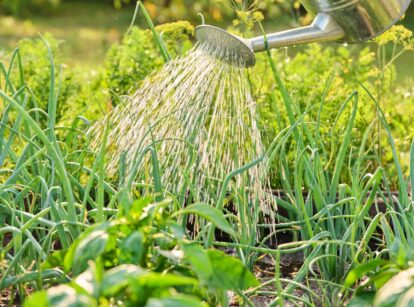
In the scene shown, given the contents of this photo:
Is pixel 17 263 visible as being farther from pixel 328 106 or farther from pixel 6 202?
pixel 328 106

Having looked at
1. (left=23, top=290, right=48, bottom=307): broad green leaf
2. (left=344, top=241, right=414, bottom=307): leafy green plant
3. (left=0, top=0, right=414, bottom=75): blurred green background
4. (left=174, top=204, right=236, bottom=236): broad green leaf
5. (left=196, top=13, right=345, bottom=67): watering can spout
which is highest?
(left=196, top=13, right=345, bottom=67): watering can spout

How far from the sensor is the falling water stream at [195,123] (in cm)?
206

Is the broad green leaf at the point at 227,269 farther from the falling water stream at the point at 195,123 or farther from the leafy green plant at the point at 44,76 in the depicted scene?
the leafy green plant at the point at 44,76

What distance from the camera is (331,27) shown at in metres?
2.12

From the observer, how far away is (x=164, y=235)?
1443 mm

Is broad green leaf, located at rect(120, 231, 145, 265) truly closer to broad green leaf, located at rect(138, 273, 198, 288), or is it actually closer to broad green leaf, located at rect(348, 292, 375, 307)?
broad green leaf, located at rect(138, 273, 198, 288)

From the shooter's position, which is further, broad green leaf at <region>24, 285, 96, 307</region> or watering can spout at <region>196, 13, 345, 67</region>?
watering can spout at <region>196, 13, 345, 67</region>

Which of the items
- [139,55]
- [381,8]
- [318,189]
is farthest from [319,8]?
[139,55]

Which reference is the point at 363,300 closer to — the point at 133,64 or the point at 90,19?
the point at 133,64

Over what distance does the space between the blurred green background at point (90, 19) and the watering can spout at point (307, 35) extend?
12.4ft

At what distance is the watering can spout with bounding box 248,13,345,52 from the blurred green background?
12.4 ft

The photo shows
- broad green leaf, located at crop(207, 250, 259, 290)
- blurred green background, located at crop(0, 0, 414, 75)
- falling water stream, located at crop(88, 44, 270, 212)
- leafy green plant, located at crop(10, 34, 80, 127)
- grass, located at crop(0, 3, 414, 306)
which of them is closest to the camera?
grass, located at crop(0, 3, 414, 306)

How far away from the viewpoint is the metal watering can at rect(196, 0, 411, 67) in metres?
2.08

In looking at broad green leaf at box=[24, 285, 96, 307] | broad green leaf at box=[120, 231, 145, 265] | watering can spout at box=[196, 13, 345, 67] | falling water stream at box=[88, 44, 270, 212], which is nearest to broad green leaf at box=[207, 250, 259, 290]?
broad green leaf at box=[120, 231, 145, 265]
